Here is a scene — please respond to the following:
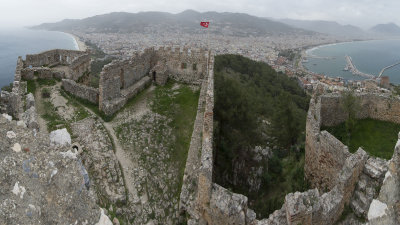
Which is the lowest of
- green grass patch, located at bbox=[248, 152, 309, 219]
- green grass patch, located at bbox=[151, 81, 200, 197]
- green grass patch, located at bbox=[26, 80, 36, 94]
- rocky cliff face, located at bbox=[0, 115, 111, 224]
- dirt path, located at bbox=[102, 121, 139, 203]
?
green grass patch, located at bbox=[248, 152, 309, 219]

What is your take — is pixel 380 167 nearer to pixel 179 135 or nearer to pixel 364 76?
pixel 179 135

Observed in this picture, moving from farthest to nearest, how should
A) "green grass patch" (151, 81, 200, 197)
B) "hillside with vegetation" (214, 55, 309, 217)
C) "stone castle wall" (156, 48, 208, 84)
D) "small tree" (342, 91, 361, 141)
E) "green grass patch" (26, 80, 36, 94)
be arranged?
"stone castle wall" (156, 48, 208, 84), "green grass patch" (26, 80, 36, 94), "hillside with vegetation" (214, 55, 309, 217), "small tree" (342, 91, 361, 141), "green grass patch" (151, 81, 200, 197)

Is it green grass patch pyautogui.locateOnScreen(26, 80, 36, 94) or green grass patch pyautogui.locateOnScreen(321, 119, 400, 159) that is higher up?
green grass patch pyautogui.locateOnScreen(26, 80, 36, 94)

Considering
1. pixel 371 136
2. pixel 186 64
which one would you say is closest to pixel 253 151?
pixel 186 64

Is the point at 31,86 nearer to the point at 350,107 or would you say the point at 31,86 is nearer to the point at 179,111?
the point at 179,111

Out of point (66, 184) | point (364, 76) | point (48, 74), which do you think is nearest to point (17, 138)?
point (66, 184)

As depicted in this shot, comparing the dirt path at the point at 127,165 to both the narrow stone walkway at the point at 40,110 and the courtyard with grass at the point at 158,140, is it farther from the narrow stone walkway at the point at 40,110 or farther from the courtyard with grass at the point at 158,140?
the narrow stone walkway at the point at 40,110

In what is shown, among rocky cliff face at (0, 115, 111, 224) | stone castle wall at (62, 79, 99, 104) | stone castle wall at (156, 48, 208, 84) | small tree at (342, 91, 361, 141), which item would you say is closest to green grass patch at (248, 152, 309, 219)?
small tree at (342, 91, 361, 141)

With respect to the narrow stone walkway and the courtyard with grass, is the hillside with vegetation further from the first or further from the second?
the narrow stone walkway
